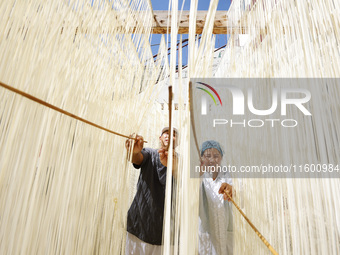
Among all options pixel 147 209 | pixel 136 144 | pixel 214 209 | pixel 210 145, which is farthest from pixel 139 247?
pixel 210 145

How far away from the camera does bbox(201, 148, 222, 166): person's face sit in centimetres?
137

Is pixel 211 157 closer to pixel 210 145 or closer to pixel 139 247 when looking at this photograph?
pixel 210 145

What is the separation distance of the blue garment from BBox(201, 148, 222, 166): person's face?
270 mm

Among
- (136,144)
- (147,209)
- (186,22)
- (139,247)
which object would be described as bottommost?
(139,247)

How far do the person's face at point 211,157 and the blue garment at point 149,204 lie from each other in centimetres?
27

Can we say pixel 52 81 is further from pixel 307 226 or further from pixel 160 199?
pixel 160 199

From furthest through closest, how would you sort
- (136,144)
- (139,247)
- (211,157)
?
(211,157)
(139,247)
(136,144)

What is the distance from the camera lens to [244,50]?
1026 millimetres

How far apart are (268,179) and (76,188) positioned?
1.96 ft

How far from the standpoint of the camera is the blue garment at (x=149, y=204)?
1.24 metres

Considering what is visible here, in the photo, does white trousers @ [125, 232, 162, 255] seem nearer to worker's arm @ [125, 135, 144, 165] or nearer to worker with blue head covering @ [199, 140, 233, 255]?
worker with blue head covering @ [199, 140, 233, 255]

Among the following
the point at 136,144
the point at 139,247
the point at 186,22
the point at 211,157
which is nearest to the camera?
the point at 136,144

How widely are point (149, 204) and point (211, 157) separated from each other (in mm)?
478

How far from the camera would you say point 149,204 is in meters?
1.27
